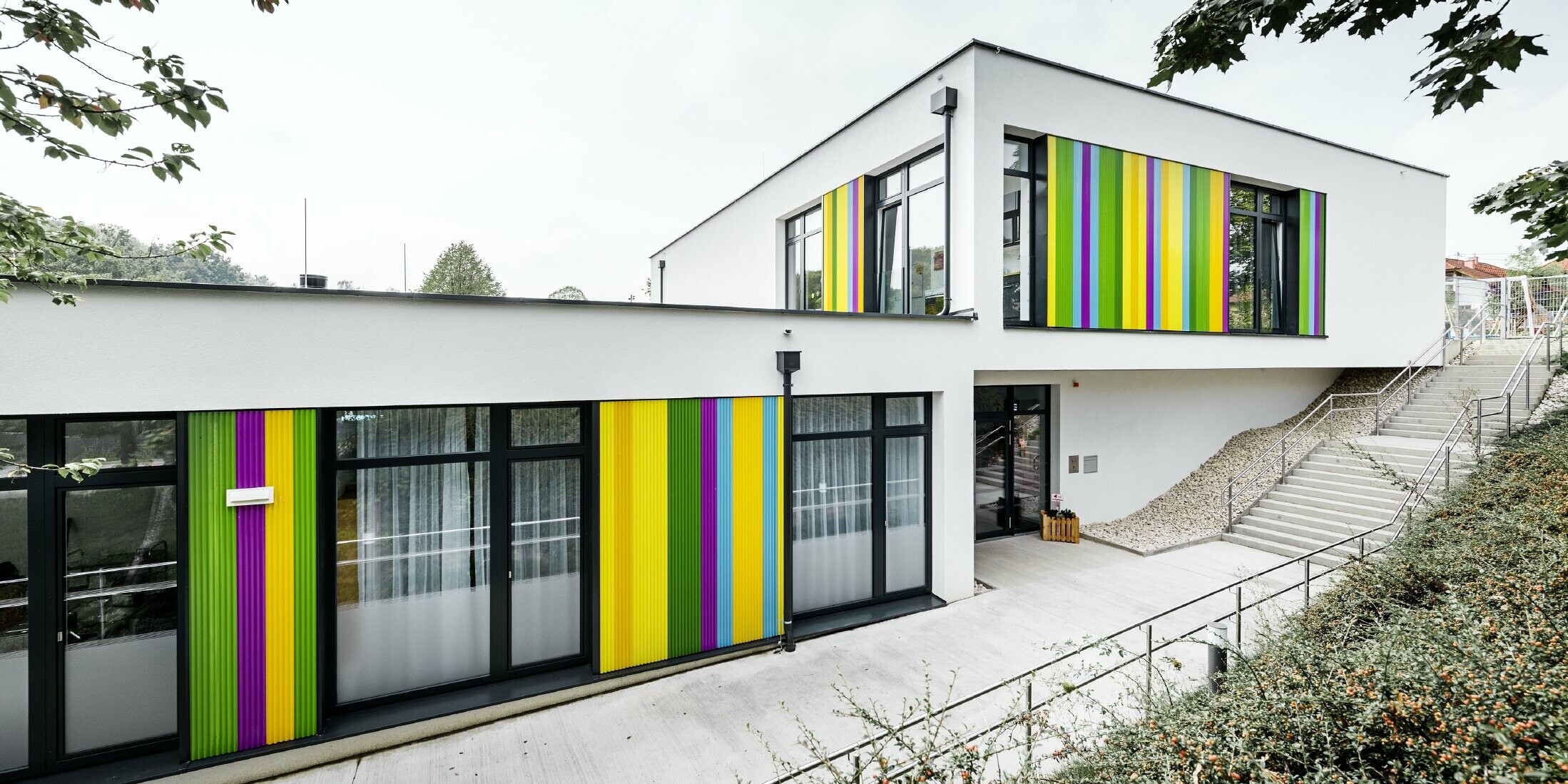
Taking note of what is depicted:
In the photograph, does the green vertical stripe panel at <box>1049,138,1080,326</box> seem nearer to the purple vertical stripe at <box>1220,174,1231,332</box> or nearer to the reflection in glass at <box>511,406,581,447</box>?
the purple vertical stripe at <box>1220,174,1231,332</box>

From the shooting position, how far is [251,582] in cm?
468

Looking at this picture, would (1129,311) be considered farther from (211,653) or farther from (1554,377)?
(211,653)

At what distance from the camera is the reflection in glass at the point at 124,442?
4410mm

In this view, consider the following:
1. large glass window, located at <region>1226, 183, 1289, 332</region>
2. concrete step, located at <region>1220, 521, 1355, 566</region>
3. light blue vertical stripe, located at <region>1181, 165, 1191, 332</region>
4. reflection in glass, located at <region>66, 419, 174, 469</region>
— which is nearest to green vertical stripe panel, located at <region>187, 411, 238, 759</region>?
reflection in glass, located at <region>66, 419, 174, 469</region>

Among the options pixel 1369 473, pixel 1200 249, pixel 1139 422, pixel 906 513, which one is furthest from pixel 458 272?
pixel 1369 473

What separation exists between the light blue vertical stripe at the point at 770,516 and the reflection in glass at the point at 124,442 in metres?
4.49

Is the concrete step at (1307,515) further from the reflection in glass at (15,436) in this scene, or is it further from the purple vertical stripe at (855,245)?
the reflection in glass at (15,436)

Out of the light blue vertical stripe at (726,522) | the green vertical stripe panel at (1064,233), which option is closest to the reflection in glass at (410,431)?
the light blue vertical stripe at (726,522)

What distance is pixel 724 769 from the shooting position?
4520 mm

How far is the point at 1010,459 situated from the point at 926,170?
4750 mm

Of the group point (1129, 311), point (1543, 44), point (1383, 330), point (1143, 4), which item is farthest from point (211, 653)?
point (1383, 330)

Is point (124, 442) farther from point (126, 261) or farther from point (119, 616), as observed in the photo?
point (126, 261)

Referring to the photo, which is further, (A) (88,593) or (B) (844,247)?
(B) (844,247)

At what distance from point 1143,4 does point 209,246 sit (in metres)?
6.46
